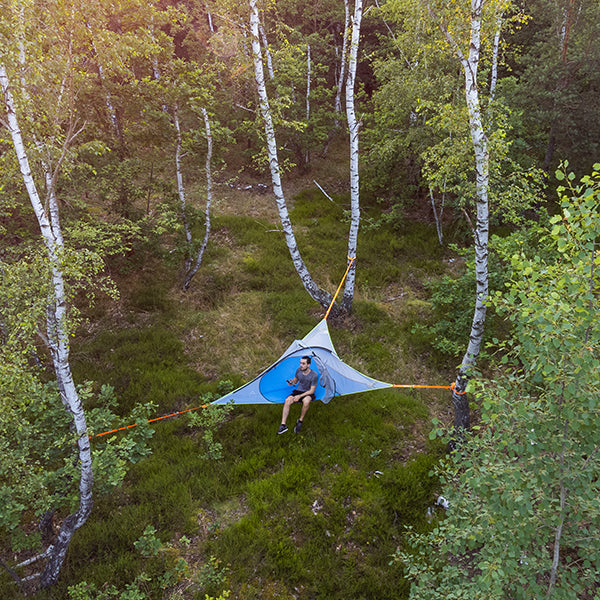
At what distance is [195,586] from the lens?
460cm

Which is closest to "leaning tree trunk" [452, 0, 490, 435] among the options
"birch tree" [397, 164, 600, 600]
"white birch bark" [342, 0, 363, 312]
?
"birch tree" [397, 164, 600, 600]

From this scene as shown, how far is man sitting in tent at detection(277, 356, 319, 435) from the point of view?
21.6 feet

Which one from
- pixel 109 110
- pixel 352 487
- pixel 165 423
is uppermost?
pixel 109 110

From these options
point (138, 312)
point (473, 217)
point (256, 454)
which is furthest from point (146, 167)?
point (473, 217)

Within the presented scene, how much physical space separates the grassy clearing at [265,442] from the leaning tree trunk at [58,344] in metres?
0.30

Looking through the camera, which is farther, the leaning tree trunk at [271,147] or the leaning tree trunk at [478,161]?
the leaning tree trunk at [271,147]

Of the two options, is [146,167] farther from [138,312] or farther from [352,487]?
[352,487]

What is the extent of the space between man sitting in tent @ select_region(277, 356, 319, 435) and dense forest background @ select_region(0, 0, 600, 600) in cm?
31

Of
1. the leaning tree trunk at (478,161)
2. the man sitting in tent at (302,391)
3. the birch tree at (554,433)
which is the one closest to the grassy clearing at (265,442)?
the man sitting in tent at (302,391)

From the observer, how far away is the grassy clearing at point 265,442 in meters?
4.85

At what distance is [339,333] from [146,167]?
6.91 meters

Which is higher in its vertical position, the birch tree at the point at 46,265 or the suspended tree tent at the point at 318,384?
the birch tree at the point at 46,265

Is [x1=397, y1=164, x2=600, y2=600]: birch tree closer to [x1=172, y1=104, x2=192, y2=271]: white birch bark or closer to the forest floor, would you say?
the forest floor

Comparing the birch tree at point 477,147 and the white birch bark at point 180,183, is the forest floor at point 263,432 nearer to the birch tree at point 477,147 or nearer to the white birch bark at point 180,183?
the white birch bark at point 180,183
